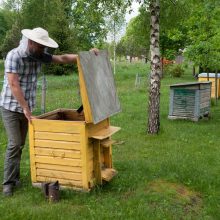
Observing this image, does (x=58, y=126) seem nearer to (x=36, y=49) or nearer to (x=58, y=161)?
(x=58, y=161)

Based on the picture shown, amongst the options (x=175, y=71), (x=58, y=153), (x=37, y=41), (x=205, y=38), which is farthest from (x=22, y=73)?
(x=175, y=71)

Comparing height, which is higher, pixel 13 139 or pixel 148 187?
pixel 13 139

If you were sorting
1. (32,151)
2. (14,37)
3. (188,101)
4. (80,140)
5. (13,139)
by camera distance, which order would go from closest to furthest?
(80,140) → (13,139) → (32,151) → (188,101) → (14,37)

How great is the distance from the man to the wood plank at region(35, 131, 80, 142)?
10.4 inches

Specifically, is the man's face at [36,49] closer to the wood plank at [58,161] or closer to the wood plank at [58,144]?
the wood plank at [58,144]

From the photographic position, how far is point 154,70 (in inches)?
386

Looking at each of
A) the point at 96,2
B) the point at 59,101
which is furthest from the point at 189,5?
the point at 59,101

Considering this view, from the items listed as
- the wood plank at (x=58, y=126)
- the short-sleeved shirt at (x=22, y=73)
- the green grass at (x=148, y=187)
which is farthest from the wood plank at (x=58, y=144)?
the green grass at (x=148, y=187)

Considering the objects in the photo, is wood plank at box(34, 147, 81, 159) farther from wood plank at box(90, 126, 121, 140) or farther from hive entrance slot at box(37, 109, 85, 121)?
hive entrance slot at box(37, 109, 85, 121)

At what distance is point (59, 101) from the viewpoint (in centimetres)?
1688

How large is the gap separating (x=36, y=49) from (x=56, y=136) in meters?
1.14

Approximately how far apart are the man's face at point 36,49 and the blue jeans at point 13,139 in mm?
808

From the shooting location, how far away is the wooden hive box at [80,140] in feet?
18.0

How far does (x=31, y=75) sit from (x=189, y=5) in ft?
20.5
